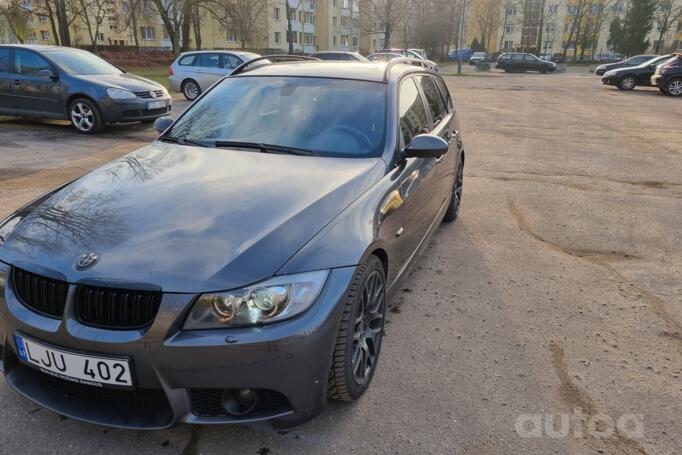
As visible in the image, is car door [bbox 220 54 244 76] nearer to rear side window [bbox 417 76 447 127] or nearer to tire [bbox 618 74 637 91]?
rear side window [bbox 417 76 447 127]

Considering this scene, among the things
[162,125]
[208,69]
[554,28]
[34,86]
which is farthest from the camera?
[554,28]

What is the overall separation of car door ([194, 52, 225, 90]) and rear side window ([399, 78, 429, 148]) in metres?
13.1

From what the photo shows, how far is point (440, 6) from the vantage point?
6788 centimetres

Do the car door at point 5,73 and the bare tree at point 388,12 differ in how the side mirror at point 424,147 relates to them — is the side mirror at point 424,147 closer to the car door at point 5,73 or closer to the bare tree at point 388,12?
the car door at point 5,73

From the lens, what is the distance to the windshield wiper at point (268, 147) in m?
3.18

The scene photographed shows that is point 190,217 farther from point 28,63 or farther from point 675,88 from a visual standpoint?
point 675,88

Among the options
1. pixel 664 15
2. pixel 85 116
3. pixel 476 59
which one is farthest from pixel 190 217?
pixel 664 15

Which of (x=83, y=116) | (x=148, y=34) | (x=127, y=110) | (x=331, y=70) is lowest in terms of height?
(x=83, y=116)

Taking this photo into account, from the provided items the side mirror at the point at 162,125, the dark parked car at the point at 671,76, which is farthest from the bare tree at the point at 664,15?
the side mirror at the point at 162,125

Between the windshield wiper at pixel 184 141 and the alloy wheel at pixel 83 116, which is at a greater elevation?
the windshield wiper at pixel 184 141

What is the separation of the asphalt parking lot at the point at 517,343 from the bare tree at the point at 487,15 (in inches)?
3130

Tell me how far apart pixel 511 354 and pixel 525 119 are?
1200 cm

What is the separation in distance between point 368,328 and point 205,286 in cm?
100

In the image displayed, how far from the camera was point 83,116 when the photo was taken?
9727 mm
